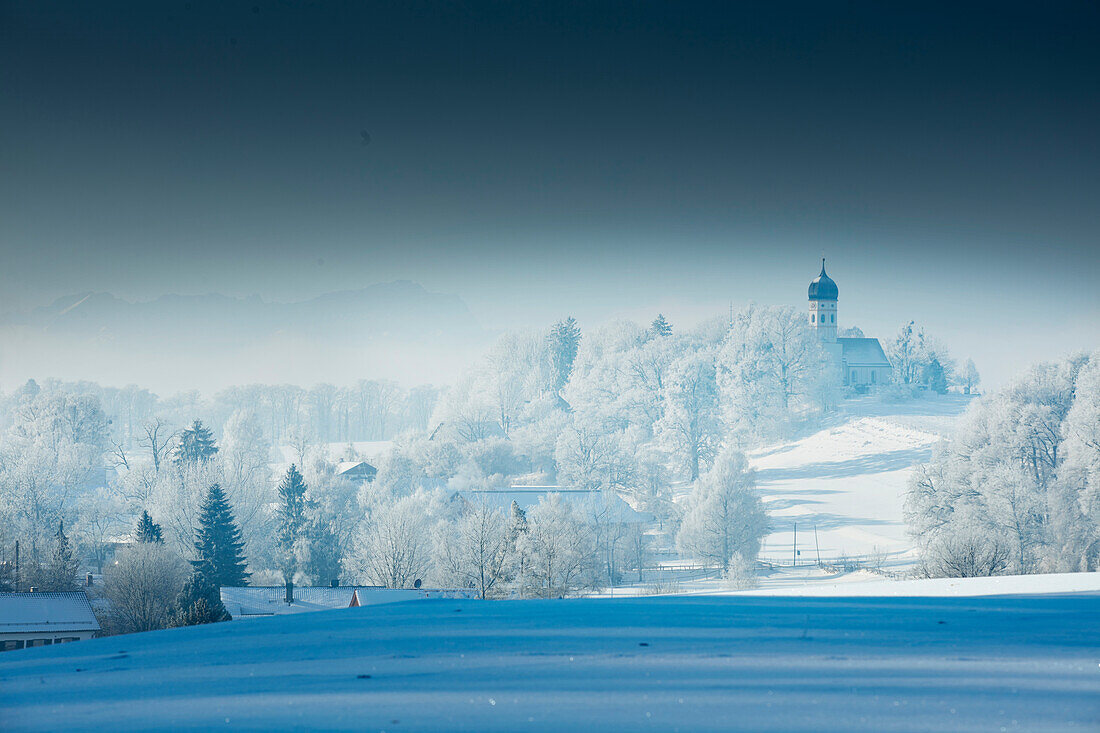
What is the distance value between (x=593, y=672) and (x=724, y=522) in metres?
30.2

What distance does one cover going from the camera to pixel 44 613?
49.7ft

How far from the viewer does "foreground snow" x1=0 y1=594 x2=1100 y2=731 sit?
2.67 metres

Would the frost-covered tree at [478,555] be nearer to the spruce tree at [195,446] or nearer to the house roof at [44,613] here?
the house roof at [44,613]

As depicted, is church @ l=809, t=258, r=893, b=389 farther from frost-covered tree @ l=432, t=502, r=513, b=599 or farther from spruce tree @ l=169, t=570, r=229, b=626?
spruce tree @ l=169, t=570, r=229, b=626

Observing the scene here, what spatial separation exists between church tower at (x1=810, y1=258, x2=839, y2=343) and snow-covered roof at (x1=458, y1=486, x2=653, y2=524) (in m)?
31.0

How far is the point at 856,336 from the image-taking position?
220 feet

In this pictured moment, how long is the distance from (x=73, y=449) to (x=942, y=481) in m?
32.7

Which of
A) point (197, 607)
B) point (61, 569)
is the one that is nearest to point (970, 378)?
point (61, 569)

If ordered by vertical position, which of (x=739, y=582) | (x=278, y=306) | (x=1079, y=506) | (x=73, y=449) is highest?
(x=278, y=306)

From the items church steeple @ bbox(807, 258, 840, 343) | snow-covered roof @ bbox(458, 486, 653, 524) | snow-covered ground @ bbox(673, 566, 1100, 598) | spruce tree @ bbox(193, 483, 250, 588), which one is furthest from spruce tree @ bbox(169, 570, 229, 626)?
church steeple @ bbox(807, 258, 840, 343)

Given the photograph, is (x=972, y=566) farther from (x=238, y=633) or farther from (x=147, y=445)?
(x=147, y=445)

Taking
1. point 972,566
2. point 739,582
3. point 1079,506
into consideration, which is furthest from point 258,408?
point 972,566

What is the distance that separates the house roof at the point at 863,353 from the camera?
63.7 m

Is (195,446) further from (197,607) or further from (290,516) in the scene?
(197,607)
